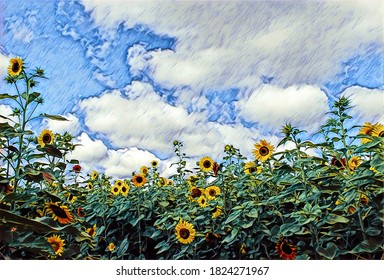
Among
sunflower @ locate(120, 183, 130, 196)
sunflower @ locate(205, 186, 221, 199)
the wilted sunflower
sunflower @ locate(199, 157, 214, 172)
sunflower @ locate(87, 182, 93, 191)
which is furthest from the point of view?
sunflower @ locate(87, 182, 93, 191)

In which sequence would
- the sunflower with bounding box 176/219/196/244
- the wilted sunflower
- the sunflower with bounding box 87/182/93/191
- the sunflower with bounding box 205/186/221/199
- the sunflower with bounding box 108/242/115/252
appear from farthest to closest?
1. the sunflower with bounding box 87/182/93/191
2. the wilted sunflower
3. the sunflower with bounding box 108/242/115/252
4. the sunflower with bounding box 205/186/221/199
5. the sunflower with bounding box 176/219/196/244

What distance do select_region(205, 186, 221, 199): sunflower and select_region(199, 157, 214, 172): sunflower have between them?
146mm

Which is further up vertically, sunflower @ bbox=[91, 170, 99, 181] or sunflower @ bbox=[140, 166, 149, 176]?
sunflower @ bbox=[91, 170, 99, 181]

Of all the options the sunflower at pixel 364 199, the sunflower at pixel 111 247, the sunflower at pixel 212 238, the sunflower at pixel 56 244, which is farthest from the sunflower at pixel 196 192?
the sunflower at pixel 364 199

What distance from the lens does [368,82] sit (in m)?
2.82

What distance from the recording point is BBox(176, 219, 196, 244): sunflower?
9.78ft

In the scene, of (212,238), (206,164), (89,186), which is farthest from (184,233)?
(89,186)

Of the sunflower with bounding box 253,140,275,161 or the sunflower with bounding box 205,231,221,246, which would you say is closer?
the sunflower with bounding box 253,140,275,161

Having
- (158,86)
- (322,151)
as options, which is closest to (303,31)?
(322,151)

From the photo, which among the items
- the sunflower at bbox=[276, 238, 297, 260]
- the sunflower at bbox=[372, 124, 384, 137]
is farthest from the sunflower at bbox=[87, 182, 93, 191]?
the sunflower at bbox=[372, 124, 384, 137]

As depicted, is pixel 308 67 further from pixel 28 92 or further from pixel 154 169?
pixel 28 92

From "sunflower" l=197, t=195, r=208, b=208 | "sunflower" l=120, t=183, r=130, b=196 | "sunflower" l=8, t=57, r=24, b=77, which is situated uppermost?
"sunflower" l=8, t=57, r=24, b=77

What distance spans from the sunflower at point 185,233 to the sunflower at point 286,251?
25.9 inches

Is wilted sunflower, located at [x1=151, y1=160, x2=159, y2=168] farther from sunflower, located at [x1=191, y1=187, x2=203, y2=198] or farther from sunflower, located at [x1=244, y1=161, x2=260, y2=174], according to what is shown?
sunflower, located at [x1=244, y1=161, x2=260, y2=174]
